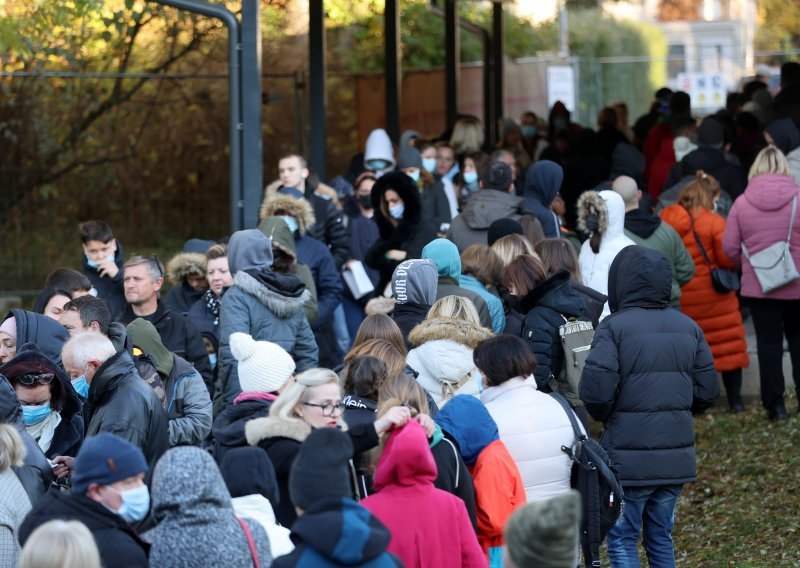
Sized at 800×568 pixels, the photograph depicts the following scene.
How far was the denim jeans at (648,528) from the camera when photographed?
6617 millimetres

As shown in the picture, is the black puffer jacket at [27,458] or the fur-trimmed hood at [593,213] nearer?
the black puffer jacket at [27,458]

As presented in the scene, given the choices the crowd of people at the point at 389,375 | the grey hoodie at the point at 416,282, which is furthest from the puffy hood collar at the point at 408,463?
the grey hoodie at the point at 416,282

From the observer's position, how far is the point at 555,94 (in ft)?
Result: 70.9

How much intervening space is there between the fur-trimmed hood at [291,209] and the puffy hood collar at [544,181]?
1.73 m

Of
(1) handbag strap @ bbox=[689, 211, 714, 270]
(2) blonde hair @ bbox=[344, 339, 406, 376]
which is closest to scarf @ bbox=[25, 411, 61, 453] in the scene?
(2) blonde hair @ bbox=[344, 339, 406, 376]

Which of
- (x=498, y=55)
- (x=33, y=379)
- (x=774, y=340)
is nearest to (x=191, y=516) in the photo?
(x=33, y=379)

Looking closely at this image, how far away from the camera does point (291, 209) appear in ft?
31.4

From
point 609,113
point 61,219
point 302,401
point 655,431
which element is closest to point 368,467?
point 302,401

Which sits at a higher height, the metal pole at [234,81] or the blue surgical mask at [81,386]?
the metal pole at [234,81]

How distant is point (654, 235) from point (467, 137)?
15.9ft

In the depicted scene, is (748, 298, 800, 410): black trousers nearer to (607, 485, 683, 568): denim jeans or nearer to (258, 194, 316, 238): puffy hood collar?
(258, 194, 316, 238): puffy hood collar

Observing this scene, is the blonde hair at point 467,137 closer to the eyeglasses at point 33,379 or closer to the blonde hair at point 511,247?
the blonde hair at point 511,247

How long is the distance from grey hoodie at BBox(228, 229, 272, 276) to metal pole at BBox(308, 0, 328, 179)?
6.11 meters

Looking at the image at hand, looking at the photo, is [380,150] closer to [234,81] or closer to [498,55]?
[234,81]
